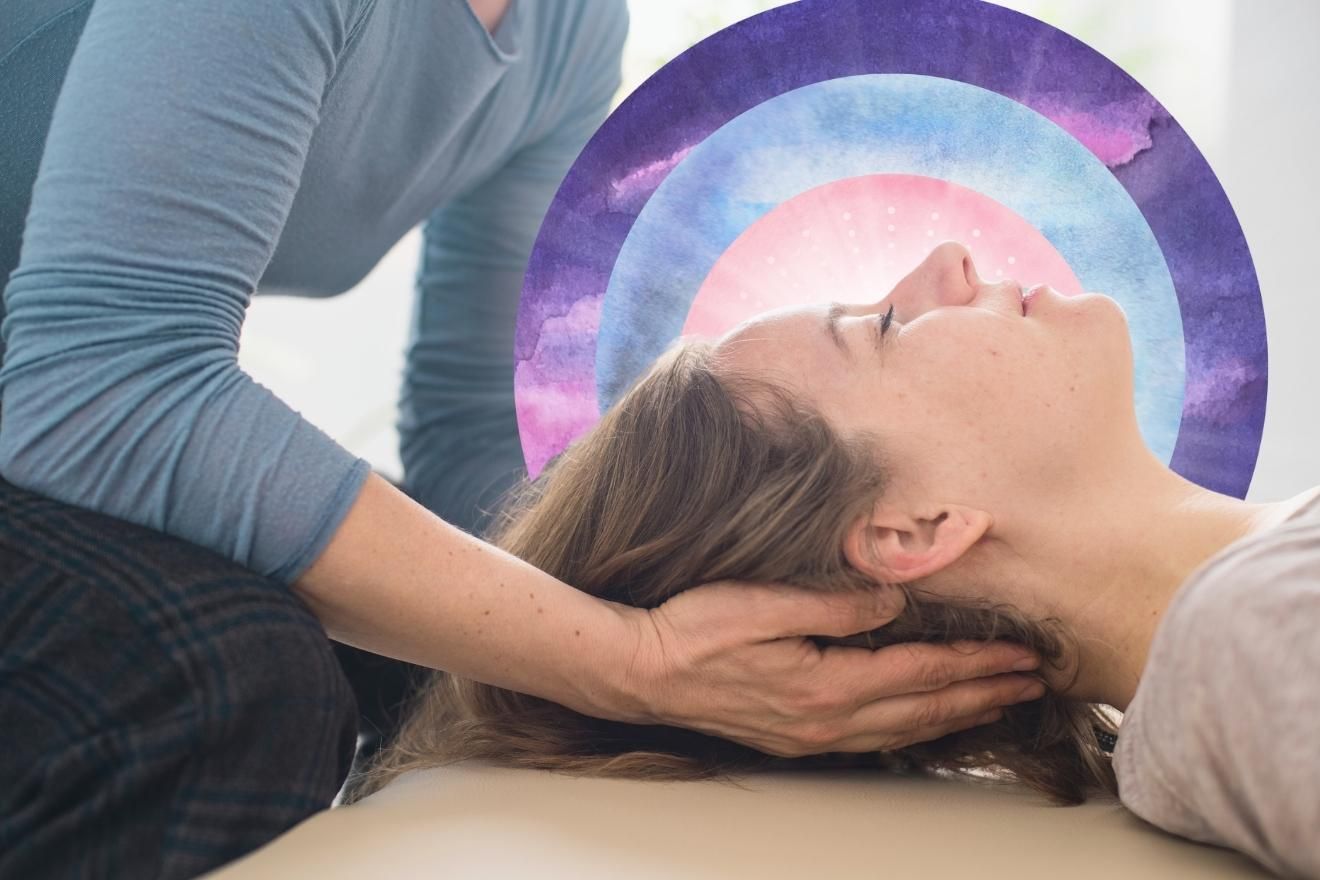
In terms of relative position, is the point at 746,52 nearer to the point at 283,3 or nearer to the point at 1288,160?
the point at 283,3

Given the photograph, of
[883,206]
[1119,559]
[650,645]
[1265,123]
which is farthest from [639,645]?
[1265,123]

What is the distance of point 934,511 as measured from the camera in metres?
1.06

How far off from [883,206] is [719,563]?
21.1 inches

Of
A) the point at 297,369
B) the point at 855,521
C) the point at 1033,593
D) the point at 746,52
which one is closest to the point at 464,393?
the point at 746,52

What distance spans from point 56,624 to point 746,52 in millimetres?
934

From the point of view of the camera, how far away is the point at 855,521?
1066 mm

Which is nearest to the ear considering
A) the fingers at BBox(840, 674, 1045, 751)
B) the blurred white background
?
the fingers at BBox(840, 674, 1045, 751)

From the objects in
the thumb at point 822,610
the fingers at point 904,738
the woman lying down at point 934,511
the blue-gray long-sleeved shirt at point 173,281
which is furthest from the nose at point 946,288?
the blue-gray long-sleeved shirt at point 173,281

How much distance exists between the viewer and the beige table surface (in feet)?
2.52

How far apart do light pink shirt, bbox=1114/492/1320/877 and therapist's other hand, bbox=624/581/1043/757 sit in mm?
197

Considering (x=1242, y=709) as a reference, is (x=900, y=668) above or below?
below

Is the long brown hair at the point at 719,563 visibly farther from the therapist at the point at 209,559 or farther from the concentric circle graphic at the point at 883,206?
the concentric circle graphic at the point at 883,206

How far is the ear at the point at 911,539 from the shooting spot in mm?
1048

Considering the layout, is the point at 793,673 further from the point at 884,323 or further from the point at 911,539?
the point at 884,323
